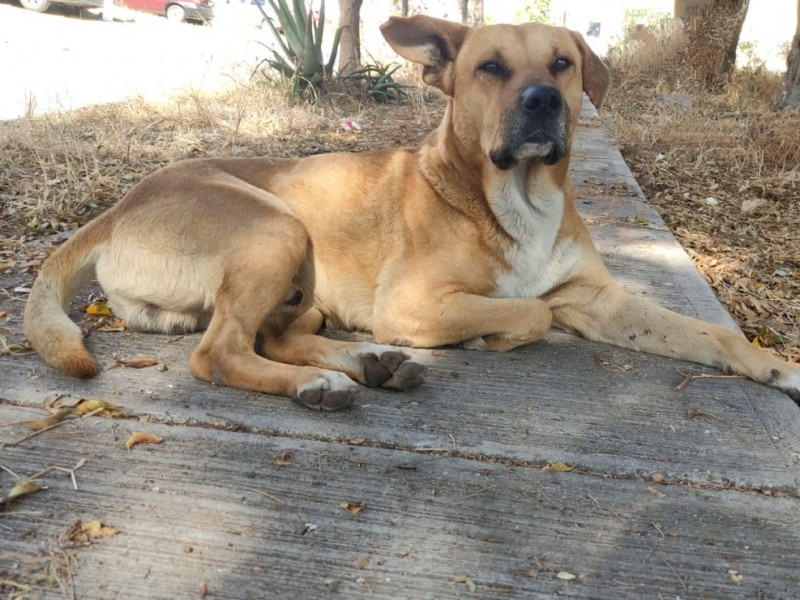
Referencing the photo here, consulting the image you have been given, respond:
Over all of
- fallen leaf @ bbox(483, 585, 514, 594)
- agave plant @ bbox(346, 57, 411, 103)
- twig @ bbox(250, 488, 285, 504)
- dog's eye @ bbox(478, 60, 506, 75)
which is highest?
dog's eye @ bbox(478, 60, 506, 75)

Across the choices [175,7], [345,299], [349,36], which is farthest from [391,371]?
[175,7]

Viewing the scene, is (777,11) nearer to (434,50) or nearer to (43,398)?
(434,50)

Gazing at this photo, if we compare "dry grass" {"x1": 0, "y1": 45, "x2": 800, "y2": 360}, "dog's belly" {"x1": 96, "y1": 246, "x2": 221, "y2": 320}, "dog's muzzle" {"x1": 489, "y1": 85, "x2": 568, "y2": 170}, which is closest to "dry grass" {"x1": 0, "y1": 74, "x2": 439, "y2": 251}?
"dry grass" {"x1": 0, "y1": 45, "x2": 800, "y2": 360}

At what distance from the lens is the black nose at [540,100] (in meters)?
2.78

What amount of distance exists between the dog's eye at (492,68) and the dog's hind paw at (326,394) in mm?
1545

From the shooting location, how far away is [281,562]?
5.57 ft

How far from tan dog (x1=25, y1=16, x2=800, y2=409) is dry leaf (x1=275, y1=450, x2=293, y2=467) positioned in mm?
532

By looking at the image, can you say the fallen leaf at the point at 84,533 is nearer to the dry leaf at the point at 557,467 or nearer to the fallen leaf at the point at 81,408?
the fallen leaf at the point at 81,408

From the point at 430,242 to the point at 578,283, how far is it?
0.73 m

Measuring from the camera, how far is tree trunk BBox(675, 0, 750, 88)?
34.6ft

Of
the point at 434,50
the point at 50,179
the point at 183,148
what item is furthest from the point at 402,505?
the point at 183,148

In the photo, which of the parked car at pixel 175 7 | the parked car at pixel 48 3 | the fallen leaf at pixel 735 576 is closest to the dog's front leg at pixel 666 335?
the fallen leaf at pixel 735 576

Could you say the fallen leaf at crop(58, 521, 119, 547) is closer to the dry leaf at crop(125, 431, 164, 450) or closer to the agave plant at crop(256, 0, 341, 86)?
the dry leaf at crop(125, 431, 164, 450)

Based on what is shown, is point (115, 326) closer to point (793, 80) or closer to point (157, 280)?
point (157, 280)
